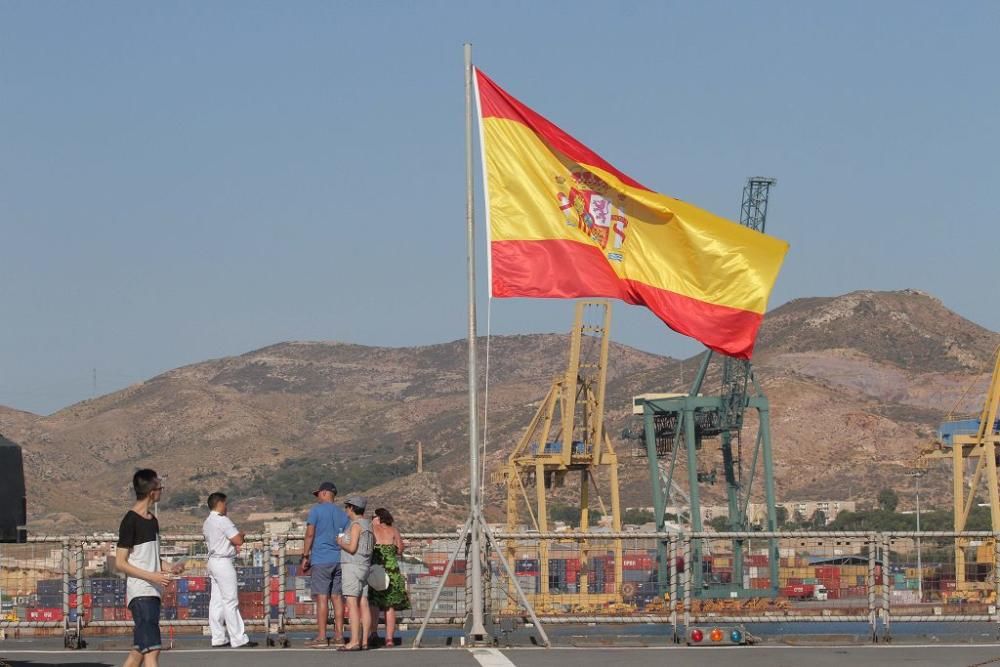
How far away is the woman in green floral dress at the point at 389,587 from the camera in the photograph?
16.2m

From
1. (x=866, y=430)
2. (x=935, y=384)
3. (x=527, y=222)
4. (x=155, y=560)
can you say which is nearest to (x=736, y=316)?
(x=527, y=222)

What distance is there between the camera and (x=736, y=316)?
16.4 m

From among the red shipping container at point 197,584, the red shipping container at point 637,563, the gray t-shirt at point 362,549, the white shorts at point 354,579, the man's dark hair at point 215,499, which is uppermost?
the man's dark hair at point 215,499

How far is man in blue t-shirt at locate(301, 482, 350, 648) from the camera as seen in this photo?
15945 millimetres

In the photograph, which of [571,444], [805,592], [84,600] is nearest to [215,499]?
[84,600]

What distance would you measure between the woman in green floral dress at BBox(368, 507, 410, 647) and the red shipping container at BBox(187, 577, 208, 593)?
3.29 m

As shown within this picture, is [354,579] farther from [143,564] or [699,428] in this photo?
[699,428]

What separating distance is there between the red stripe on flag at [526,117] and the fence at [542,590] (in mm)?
3623

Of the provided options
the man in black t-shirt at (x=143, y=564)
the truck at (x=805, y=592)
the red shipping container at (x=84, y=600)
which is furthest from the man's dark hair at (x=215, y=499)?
the truck at (x=805, y=592)

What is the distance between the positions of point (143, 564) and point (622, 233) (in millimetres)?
6885

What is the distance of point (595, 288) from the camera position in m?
16.1

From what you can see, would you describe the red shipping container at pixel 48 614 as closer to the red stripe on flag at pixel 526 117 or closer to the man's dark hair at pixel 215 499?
the man's dark hair at pixel 215 499

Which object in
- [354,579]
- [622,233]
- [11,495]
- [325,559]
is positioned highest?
[622,233]

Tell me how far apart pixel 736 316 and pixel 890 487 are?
134444 millimetres
